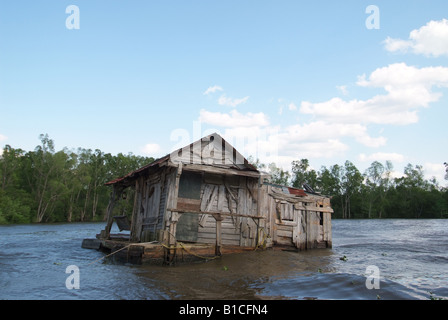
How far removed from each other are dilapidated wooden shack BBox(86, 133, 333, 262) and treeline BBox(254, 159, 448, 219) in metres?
60.2

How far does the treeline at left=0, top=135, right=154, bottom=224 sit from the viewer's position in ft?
171

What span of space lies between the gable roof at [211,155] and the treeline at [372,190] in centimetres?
6209

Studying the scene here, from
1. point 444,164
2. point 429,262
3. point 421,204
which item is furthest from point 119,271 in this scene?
point 421,204

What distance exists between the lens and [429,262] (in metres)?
14.8

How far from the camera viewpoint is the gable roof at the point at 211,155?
45.4ft

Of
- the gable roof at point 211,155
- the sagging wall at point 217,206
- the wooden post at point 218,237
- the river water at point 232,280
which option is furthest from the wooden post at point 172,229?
the wooden post at point 218,237

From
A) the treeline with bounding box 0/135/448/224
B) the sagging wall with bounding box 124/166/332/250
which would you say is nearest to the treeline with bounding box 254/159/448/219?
the treeline with bounding box 0/135/448/224

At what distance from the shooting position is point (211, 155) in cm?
1453

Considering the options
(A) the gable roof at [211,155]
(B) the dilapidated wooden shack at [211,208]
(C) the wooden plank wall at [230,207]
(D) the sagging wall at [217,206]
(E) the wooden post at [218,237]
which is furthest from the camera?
(C) the wooden plank wall at [230,207]

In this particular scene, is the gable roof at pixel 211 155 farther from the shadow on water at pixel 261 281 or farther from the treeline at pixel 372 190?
the treeline at pixel 372 190

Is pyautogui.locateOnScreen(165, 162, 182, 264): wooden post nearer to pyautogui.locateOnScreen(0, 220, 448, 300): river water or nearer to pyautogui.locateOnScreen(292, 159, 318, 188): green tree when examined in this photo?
pyautogui.locateOnScreen(0, 220, 448, 300): river water

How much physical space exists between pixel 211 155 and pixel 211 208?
2239mm
